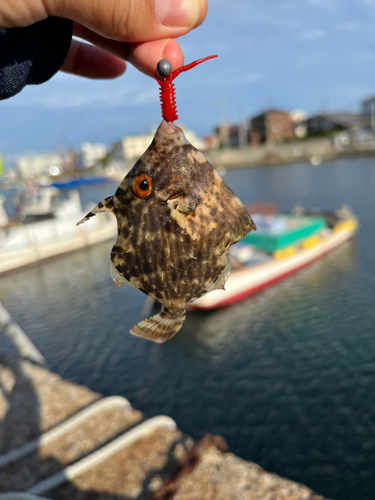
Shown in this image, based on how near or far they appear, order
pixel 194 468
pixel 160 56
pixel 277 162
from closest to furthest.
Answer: pixel 160 56 → pixel 194 468 → pixel 277 162

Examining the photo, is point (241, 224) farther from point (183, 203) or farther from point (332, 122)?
point (332, 122)

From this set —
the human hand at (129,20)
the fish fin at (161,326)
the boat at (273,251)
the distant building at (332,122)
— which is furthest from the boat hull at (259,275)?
the distant building at (332,122)

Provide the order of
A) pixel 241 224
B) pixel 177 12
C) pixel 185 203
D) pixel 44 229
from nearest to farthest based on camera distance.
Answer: pixel 185 203 → pixel 177 12 → pixel 241 224 → pixel 44 229

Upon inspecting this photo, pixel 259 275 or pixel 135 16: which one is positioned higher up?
pixel 135 16

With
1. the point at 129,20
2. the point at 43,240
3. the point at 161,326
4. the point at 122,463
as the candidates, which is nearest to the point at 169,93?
the point at 129,20

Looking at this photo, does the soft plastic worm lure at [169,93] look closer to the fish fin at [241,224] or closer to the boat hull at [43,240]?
the fish fin at [241,224]

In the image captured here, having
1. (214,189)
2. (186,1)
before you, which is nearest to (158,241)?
(214,189)

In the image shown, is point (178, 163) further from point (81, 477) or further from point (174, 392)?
point (174, 392)
